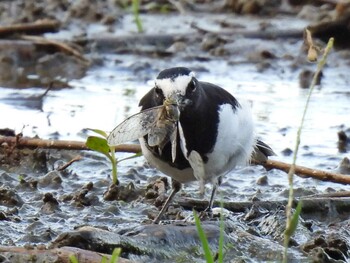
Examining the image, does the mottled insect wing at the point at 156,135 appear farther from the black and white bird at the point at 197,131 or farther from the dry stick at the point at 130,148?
the dry stick at the point at 130,148

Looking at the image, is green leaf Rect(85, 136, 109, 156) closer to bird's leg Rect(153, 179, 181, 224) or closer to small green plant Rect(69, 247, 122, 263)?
bird's leg Rect(153, 179, 181, 224)

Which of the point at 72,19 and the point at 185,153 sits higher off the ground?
the point at 185,153

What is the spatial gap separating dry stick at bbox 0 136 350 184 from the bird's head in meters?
1.34

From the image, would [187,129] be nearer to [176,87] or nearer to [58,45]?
[176,87]

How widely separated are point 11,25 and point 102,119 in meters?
2.56

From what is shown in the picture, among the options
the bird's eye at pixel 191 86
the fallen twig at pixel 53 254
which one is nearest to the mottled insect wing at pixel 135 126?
the bird's eye at pixel 191 86

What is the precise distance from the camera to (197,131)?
486cm

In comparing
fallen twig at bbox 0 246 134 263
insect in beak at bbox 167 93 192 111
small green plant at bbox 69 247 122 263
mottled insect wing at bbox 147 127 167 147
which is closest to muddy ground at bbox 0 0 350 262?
fallen twig at bbox 0 246 134 263

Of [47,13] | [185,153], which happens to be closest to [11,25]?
[47,13]

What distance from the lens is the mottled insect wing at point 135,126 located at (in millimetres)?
4633

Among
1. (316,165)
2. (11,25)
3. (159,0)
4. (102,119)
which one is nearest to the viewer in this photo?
(316,165)

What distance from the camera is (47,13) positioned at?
36.6 feet

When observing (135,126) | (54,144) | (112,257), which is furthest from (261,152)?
(112,257)

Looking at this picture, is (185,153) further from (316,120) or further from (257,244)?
(316,120)
